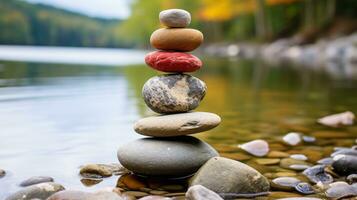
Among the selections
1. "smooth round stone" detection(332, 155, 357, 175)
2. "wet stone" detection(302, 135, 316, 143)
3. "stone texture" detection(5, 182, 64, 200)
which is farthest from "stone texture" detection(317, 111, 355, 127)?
"stone texture" detection(5, 182, 64, 200)

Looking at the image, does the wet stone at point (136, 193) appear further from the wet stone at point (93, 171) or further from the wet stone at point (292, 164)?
the wet stone at point (292, 164)

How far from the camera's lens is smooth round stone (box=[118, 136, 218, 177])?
4.52m

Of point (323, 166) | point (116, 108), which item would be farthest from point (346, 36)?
point (323, 166)


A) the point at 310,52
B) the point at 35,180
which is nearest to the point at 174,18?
the point at 35,180

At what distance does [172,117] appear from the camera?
15.6 feet

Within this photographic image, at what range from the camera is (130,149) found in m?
4.70

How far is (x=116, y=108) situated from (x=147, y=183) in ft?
17.8

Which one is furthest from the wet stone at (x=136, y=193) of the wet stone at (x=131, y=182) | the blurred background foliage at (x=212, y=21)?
the blurred background foliage at (x=212, y=21)

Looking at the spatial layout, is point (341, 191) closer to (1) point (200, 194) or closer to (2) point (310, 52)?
(1) point (200, 194)

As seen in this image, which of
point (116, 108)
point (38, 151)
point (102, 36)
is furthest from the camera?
point (102, 36)

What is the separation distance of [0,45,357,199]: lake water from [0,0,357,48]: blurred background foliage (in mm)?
25826

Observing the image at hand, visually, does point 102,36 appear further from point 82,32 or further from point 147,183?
point 147,183

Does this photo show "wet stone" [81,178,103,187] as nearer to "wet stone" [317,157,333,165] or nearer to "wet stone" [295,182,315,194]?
"wet stone" [295,182,315,194]

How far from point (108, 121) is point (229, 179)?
14.2ft
